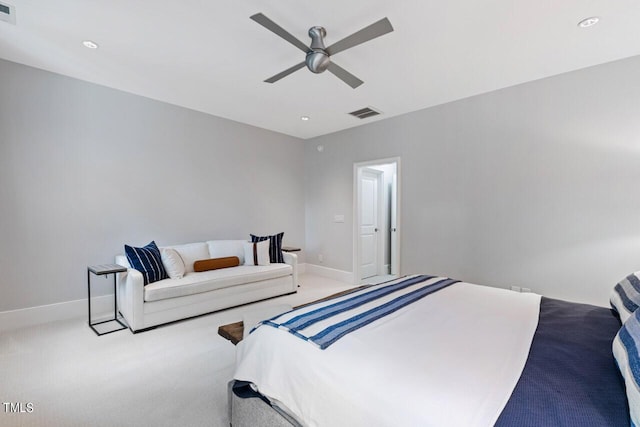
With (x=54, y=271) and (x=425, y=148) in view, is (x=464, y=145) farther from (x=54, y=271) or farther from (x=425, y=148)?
(x=54, y=271)

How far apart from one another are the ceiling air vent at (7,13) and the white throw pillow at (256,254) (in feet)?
10.2

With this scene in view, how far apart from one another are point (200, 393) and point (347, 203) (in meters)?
3.62

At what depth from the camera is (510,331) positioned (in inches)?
55.7

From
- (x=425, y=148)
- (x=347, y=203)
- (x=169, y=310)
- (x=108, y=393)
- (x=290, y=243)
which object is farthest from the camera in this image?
(x=290, y=243)

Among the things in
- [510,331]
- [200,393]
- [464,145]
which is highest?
[464,145]

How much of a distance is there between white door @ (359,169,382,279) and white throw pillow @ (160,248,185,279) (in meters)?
2.95

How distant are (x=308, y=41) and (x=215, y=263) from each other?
2.84m

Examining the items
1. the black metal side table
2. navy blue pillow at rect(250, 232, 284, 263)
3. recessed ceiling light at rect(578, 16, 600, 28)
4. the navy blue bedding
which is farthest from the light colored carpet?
recessed ceiling light at rect(578, 16, 600, 28)

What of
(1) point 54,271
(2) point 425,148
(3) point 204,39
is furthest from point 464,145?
(1) point 54,271

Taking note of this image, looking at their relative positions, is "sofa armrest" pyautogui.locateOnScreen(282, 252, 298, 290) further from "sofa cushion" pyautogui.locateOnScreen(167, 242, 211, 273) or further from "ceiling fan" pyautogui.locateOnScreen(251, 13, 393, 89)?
"ceiling fan" pyautogui.locateOnScreen(251, 13, 393, 89)

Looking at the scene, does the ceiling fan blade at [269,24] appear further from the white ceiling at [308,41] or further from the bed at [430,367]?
the bed at [430,367]

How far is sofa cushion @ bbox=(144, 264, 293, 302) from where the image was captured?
2994mm

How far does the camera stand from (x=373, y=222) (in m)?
5.44

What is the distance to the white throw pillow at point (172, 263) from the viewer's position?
10.9 ft
